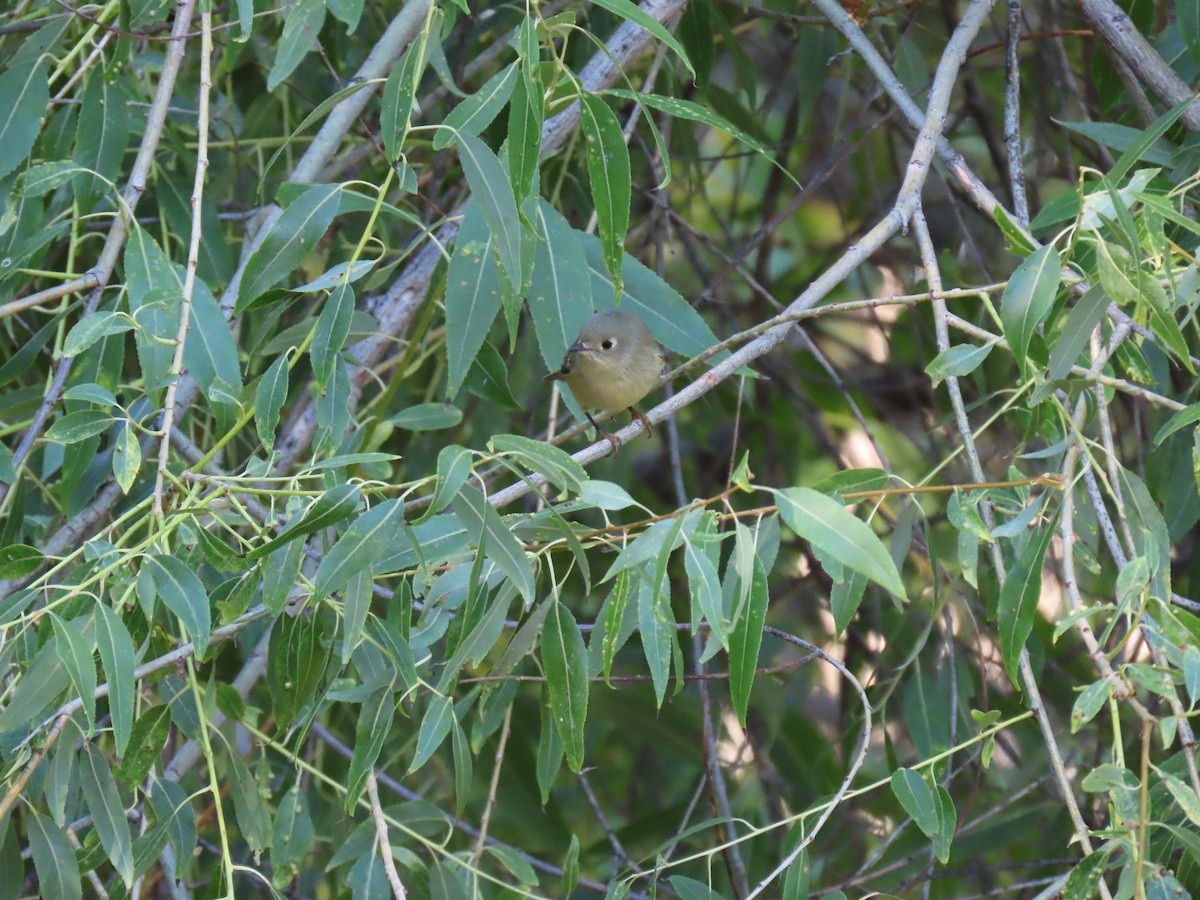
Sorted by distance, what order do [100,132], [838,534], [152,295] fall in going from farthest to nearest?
[100,132] → [152,295] → [838,534]

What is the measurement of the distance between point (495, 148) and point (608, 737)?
264 cm

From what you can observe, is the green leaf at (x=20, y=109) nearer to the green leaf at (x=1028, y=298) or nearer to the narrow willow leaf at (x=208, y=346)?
the narrow willow leaf at (x=208, y=346)

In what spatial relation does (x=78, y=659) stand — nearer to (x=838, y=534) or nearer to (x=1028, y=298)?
(x=838, y=534)

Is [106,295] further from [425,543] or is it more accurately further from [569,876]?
[569,876]

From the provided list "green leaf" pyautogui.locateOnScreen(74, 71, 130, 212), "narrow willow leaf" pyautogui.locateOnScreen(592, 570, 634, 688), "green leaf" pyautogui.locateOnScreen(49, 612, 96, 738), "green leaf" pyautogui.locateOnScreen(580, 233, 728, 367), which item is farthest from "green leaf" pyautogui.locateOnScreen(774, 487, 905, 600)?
"green leaf" pyautogui.locateOnScreen(74, 71, 130, 212)

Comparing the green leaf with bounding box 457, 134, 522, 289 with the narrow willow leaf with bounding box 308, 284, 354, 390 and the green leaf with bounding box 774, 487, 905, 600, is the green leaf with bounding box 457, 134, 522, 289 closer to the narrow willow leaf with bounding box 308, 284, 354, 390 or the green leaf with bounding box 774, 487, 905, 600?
the narrow willow leaf with bounding box 308, 284, 354, 390

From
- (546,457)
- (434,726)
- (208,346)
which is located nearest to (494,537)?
(546,457)

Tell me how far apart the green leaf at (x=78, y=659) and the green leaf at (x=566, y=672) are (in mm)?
596

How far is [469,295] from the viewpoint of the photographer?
2.19 m

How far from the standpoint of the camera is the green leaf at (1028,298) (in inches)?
66.9

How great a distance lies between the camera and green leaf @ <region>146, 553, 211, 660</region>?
1.77m

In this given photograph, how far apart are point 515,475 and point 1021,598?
4.59 feet

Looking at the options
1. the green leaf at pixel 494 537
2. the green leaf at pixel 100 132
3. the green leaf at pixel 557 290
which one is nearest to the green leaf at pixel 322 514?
the green leaf at pixel 494 537

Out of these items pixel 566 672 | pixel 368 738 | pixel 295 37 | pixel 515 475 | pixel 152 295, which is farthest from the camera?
pixel 515 475
